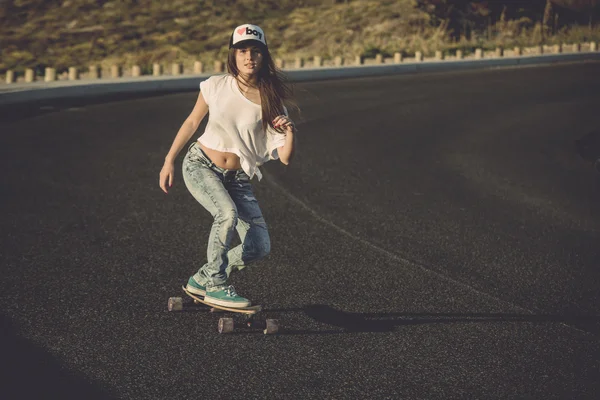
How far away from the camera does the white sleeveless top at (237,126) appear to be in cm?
606

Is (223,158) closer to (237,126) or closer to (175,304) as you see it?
(237,126)

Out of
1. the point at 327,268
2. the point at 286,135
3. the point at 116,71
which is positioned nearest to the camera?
the point at 286,135

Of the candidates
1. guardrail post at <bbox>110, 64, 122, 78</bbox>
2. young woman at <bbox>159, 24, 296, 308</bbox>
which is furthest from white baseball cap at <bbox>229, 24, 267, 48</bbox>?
guardrail post at <bbox>110, 64, 122, 78</bbox>

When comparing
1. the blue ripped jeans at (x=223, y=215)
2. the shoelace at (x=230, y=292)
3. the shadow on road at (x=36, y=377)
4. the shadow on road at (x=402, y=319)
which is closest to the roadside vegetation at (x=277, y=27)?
the shadow on road at (x=402, y=319)

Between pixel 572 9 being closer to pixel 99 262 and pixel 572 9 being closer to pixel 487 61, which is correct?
pixel 487 61

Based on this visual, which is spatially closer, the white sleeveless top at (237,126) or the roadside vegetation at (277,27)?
the white sleeveless top at (237,126)

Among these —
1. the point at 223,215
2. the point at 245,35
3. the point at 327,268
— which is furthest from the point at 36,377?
the point at 327,268

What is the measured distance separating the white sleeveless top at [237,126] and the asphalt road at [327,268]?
3.52ft

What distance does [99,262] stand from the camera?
305 inches

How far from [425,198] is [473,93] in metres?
10.5

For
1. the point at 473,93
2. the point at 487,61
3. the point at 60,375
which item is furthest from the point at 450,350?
the point at 487,61

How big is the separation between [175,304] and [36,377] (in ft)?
4.60

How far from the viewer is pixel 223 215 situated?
621cm

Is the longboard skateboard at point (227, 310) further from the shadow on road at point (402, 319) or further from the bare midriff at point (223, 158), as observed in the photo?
the bare midriff at point (223, 158)
